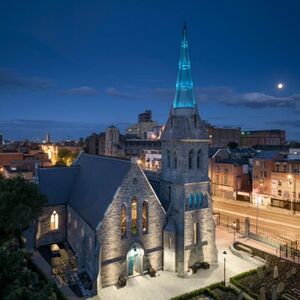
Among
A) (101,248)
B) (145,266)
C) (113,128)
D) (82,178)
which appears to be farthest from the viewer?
(113,128)

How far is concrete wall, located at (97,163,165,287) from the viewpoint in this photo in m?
26.0

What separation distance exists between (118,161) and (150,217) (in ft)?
22.0

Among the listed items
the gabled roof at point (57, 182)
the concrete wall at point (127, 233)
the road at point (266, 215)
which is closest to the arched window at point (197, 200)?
the concrete wall at point (127, 233)

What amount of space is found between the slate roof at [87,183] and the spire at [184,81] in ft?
29.2

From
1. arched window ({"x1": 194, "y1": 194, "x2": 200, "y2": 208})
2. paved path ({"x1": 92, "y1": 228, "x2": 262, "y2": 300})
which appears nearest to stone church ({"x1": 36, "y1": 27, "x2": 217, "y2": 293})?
arched window ({"x1": 194, "y1": 194, "x2": 200, "y2": 208})

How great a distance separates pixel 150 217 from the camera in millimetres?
28719

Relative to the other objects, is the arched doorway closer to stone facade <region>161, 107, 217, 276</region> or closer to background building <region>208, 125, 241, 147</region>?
stone facade <region>161, 107, 217, 276</region>

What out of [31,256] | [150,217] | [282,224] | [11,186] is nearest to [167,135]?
[150,217]

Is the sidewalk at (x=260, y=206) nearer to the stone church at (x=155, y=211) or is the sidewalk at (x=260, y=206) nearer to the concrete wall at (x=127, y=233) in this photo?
the stone church at (x=155, y=211)

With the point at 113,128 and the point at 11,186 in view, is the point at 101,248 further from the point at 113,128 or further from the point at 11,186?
the point at 113,128

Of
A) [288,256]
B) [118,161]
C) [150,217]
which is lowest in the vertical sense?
[288,256]

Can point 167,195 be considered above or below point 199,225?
above

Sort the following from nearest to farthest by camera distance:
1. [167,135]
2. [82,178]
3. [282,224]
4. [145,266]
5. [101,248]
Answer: [101,248] < [145,266] < [167,135] < [82,178] < [282,224]

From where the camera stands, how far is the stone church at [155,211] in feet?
86.3
